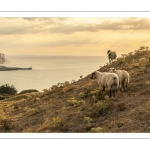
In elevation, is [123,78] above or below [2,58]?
below

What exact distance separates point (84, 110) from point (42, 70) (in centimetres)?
233

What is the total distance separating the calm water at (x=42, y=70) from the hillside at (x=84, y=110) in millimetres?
1231

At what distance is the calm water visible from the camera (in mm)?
12547

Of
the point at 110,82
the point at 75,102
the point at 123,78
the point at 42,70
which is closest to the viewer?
the point at 110,82

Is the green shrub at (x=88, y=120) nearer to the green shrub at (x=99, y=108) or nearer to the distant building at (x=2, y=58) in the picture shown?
the green shrub at (x=99, y=108)

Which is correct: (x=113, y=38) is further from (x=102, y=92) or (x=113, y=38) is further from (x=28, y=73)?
(x=28, y=73)

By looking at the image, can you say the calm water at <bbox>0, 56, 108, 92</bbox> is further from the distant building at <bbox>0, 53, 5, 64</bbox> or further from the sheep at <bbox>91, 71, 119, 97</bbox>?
the sheep at <bbox>91, 71, 119, 97</bbox>

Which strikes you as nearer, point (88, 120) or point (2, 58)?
point (88, 120)

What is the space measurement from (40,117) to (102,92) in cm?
280

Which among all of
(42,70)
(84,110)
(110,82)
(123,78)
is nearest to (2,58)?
(42,70)

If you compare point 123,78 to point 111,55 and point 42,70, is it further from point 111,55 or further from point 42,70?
point 42,70

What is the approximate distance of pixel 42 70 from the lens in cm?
1289

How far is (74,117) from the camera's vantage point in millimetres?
12109
